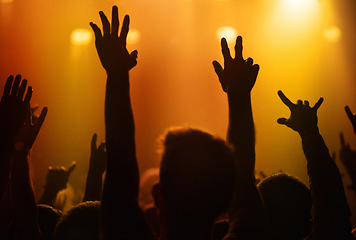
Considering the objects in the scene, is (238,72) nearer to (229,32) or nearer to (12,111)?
(12,111)

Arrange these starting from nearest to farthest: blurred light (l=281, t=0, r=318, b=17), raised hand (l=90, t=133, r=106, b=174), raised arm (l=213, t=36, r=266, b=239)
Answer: raised arm (l=213, t=36, r=266, b=239) → raised hand (l=90, t=133, r=106, b=174) → blurred light (l=281, t=0, r=318, b=17)

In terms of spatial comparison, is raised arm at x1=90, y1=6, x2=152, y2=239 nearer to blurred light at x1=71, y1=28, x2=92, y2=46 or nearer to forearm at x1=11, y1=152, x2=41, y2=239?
forearm at x1=11, y1=152, x2=41, y2=239

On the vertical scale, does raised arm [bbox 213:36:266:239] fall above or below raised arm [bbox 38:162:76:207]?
above

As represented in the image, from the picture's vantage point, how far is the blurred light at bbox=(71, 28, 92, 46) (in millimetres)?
6969

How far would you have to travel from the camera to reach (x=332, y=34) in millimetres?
6848

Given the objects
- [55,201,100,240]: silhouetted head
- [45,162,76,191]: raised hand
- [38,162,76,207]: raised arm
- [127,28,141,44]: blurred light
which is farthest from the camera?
[127,28,141,44]: blurred light

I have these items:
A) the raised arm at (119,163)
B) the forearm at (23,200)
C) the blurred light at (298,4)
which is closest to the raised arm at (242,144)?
the raised arm at (119,163)

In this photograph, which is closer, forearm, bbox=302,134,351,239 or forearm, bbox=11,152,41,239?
forearm, bbox=11,152,41,239

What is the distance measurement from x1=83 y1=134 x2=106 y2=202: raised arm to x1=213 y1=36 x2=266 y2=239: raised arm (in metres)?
1.06

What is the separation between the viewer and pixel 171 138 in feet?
3.40

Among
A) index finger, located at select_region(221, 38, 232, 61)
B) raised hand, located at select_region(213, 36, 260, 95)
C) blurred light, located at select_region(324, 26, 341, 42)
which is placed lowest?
raised hand, located at select_region(213, 36, 260, 95)

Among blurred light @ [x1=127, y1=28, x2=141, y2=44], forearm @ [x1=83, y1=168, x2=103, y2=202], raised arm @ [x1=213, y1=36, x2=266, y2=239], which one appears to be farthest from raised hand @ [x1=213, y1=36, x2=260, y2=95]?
blurred light @ [x1=127, y1=28, x2=141, y2=44]

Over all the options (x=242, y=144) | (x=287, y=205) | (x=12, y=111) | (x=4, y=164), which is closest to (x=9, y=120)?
(x=12, y=111)

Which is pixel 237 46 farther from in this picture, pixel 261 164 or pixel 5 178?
pixel 261 164
